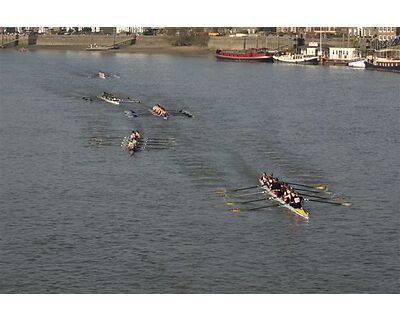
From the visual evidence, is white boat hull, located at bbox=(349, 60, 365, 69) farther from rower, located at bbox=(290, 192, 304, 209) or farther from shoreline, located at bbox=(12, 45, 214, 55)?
rower, located at bbox=(290, 192, 304, 209)

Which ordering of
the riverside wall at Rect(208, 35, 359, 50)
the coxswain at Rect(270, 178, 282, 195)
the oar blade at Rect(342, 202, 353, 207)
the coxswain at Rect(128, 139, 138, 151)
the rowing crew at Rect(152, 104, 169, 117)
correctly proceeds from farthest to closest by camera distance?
1. the riverside wall at Rect(208, 35, 359, 50)
2. the rowing crew at Rect(152, 104, 169, 117)
3. the coxswain at Rect(128, 139, 138, 151)
4. the coxswain at Rect(270, 178, 282, 195)
5. the oar blade at Rect(342, 202, 353, 207)

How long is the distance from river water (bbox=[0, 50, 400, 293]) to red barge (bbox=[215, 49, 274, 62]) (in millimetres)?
31644

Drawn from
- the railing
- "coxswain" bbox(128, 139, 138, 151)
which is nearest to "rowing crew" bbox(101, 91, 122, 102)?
"coxswain" bbox(128, 139, 138, 151)

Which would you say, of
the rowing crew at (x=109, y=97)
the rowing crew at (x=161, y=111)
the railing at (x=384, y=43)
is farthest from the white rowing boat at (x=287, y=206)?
the railing at (x=384, y=43)

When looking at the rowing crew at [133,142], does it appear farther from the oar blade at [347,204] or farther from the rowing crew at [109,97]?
the rowing crew at [109,97]

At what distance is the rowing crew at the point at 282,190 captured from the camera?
4594cm

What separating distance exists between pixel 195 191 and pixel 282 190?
5023 mm

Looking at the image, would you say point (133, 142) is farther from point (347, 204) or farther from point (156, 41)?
point (156, 41)

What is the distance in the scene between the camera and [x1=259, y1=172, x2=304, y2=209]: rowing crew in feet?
151

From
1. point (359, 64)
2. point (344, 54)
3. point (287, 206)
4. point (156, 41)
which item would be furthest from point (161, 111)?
point (344, 54)

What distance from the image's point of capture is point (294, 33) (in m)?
132

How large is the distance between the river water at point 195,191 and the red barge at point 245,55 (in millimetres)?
31644

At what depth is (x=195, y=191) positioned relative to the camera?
50219mm

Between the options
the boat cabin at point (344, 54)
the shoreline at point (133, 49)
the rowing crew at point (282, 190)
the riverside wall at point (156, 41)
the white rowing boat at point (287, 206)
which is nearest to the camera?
the white rowing boat at point (287, 206)
